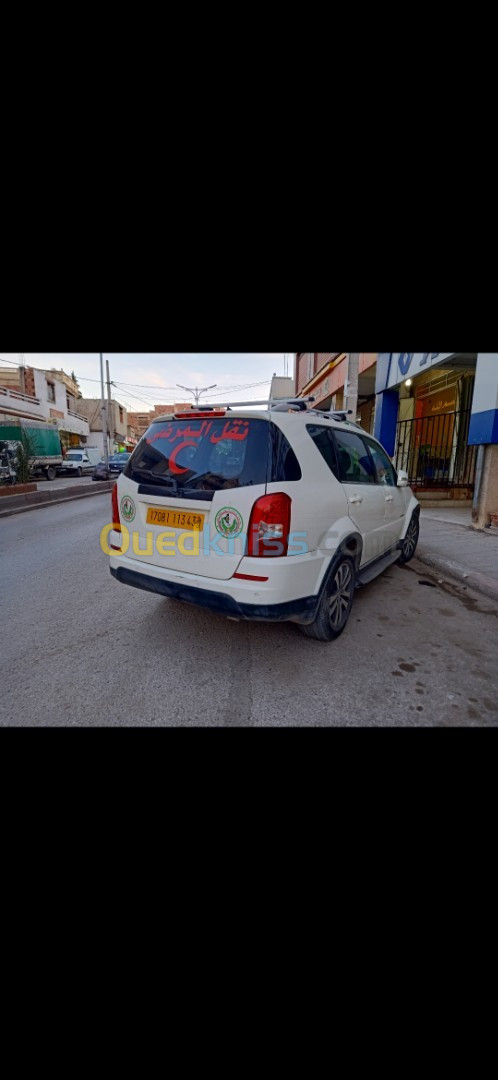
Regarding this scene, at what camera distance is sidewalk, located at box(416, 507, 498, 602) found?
5.03m

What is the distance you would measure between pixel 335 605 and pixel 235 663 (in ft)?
3.02

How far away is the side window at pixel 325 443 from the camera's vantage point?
3110mm

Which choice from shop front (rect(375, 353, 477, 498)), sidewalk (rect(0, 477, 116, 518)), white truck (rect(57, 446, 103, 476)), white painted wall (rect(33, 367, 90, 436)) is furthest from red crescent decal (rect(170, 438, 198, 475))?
white painted wall (rect(33, 367, 90, 436))

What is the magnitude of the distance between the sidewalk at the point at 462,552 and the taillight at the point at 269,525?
3.15 m

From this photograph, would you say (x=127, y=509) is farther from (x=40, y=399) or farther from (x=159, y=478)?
(x=40, y=399)

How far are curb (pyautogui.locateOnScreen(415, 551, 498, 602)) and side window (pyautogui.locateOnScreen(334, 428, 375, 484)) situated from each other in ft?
6.19

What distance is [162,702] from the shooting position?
253cm

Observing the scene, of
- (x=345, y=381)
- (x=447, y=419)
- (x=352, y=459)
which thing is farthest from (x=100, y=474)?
(x=352, y=459)

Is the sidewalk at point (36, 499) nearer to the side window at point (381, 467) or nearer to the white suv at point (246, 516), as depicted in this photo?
the side window at point (381, 467)

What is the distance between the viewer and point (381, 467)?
4566mm

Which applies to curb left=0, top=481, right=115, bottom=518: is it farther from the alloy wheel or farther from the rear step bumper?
the alloy wheel

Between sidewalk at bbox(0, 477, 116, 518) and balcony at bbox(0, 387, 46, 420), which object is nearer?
sidewalk at bbox(0, 477, 116, 518)
